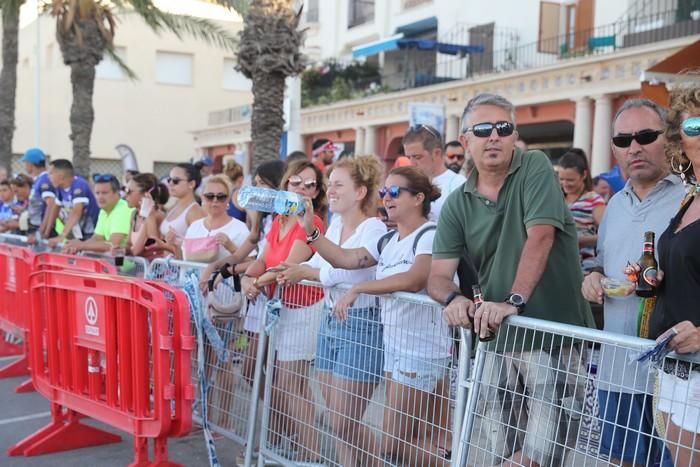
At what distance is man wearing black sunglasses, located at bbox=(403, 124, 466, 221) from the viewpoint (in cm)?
578

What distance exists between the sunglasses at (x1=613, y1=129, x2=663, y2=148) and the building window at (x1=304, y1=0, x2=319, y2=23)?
107 feet

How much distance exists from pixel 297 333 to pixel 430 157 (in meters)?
1.92

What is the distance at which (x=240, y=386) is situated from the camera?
512cm

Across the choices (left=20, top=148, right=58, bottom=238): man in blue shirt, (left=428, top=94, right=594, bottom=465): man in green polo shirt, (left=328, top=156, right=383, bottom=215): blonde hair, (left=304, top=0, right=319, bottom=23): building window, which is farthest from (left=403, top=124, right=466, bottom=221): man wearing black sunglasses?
(left=304, top=0, right=319, bottom=23): building window

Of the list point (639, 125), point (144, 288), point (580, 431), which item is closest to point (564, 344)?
point (580, 431)

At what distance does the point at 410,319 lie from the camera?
384 centimetres

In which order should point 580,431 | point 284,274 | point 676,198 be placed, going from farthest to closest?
point 284,274 → point 676,198 → point 580,431

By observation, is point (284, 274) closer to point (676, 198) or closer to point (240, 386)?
point (240, 386)

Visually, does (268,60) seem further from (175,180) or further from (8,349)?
(8,349)

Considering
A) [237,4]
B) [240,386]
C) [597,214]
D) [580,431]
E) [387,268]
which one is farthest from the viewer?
[237,4]

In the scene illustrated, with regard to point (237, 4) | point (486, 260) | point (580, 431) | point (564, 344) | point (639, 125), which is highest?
point (237, 4)

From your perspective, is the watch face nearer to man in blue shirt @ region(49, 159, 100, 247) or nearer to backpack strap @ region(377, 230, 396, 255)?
backpack strap @ region(377, 230, 396, 255)

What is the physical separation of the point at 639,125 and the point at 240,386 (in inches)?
117

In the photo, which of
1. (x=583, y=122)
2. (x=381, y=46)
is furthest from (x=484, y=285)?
(x=381, y=46)
